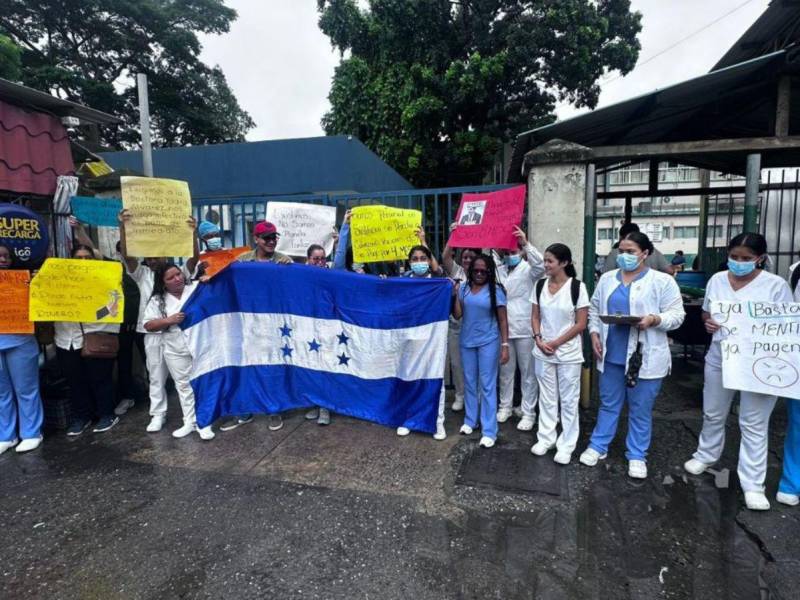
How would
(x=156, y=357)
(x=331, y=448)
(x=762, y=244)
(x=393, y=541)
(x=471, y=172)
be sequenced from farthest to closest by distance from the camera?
(x=471, y=172) → (x=156, y=357) → (x=331, y=448) → (x=762, y=244) → (x=393, y=541)

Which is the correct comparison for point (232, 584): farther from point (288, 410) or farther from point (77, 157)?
point (77, 157)

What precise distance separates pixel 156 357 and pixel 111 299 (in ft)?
2.18

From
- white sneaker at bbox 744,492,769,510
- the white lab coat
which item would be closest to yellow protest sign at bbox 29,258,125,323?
the white lab coat

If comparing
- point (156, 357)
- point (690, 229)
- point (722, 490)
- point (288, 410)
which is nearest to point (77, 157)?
point (156, 357)

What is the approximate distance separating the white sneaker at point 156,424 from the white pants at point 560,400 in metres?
3.56

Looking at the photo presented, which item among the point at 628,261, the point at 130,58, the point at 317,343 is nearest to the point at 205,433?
the point at 317,343

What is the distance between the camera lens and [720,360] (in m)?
3.34

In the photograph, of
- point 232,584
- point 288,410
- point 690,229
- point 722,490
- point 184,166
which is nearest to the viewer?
point 232,584

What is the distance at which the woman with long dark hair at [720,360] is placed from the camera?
10.3 ft

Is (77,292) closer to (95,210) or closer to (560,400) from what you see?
(95,210)

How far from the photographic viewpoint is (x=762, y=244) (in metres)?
3.12

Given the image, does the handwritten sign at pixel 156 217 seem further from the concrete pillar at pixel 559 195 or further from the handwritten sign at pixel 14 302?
the concrete pillar at pixel 559 195

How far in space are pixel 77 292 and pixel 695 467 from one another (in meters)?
5.34

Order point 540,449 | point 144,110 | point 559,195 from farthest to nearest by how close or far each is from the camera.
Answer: point 144,110 < point 559,195 < point 540,449
